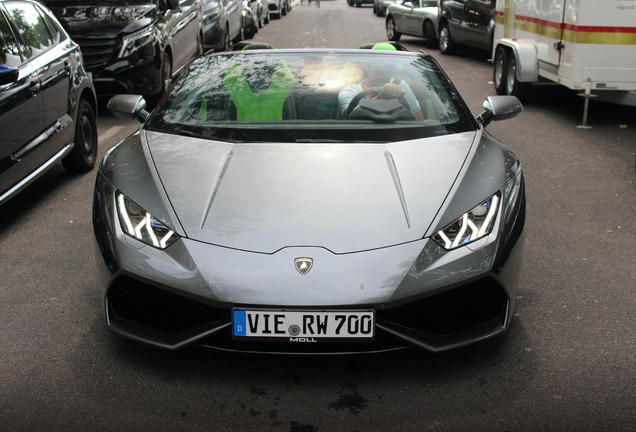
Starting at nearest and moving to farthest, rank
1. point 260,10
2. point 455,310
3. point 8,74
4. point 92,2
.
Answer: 1. point 455,310
2. point 8,74
3. point 92,2
4. point 260,10

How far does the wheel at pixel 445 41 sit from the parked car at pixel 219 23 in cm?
455

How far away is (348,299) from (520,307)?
1428mm

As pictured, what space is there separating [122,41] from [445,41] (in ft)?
30.3

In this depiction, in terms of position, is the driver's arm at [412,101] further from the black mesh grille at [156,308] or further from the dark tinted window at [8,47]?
the dark tinted window at [8,47]

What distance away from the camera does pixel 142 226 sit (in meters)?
3.51

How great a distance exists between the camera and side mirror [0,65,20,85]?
17.7 feet

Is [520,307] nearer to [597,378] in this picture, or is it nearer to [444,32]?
[597,378]

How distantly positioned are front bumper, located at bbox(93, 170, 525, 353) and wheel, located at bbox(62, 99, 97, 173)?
12.7 feet

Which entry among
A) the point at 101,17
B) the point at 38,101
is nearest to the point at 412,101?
the point at 38,101

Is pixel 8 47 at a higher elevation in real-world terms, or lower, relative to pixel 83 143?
higher

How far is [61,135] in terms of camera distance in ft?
21.6

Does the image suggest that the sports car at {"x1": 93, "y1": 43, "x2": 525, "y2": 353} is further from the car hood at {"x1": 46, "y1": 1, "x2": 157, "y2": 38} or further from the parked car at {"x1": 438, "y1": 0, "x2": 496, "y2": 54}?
the parked car at {"x1": 438, "y1": 0, "x2": 496, "y2": 54}

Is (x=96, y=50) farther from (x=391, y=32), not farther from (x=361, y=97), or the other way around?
(x=391, y=32)

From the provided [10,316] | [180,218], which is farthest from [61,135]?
[180,218]
